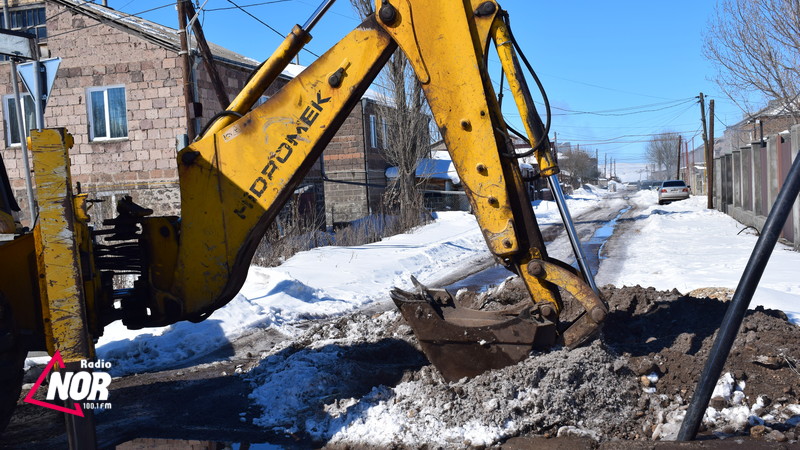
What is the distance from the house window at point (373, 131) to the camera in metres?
26.5

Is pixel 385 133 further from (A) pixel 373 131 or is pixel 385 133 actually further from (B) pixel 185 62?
(B) pixel 185 62

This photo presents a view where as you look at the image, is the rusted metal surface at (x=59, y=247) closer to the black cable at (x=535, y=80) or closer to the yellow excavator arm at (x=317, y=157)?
the yellow excavator arm at (x=317, y=157)

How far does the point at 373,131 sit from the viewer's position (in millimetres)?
26766

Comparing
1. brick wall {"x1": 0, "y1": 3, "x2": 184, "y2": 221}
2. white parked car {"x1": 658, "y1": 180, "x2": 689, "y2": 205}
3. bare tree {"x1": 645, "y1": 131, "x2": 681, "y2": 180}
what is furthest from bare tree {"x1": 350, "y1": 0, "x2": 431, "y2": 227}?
bare tree {"x1": 645, "y1": 131, "x2": 681, "y2": 180}

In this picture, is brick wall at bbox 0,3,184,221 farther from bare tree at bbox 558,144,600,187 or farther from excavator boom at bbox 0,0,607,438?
bare tree at bbox 558,144,600,187

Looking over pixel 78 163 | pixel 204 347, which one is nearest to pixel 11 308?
pixel 204 347

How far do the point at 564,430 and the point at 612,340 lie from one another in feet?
4.86

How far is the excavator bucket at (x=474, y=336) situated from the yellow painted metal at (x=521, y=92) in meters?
0.99

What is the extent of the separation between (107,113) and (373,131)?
12.1 meters

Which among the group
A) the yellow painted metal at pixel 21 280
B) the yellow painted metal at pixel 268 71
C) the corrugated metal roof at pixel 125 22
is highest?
the corrugated metal roof at pixel 125 22

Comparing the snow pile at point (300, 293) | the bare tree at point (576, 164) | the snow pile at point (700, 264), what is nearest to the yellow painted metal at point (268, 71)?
the snow pile at point (300, 293)

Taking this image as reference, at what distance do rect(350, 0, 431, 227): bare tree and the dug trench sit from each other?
16.7 meters

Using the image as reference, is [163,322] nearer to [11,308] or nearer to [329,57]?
[11,308]

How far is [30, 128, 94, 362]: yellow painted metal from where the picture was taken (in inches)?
138
